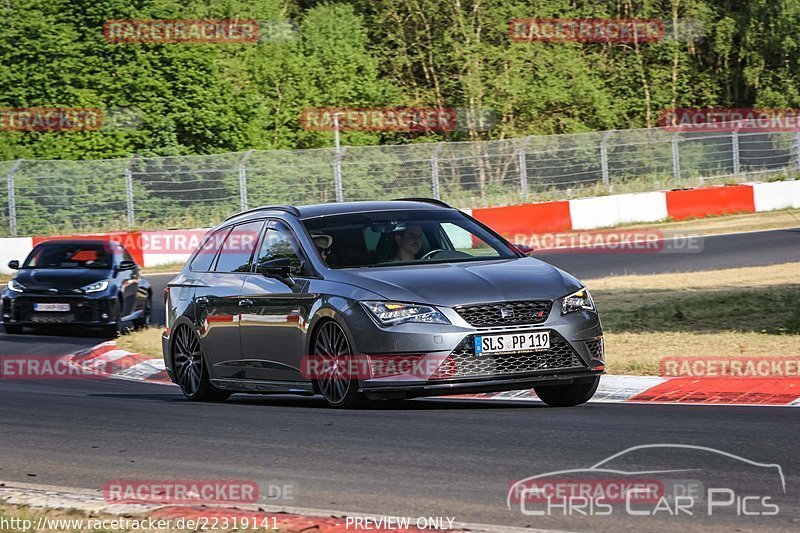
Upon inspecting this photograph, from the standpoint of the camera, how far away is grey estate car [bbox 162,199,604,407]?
9.32 meters

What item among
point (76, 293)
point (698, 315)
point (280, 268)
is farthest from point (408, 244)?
point (76, 293)

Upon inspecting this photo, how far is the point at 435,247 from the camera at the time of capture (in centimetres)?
1055

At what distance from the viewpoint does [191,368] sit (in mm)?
11930

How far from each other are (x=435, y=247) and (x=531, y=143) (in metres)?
24.9

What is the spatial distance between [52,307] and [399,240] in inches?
421

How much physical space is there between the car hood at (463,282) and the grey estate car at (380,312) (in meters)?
0.01

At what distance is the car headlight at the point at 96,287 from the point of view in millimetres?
19922

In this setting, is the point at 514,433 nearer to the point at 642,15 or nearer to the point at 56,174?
the point at 56,174

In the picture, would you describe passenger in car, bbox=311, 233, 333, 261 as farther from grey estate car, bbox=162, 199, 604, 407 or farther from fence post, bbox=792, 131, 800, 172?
fence post, bbox=792, 131, 800, 172

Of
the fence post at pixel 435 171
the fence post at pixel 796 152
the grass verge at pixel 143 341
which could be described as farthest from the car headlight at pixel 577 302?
the fence post at pixel 796 152

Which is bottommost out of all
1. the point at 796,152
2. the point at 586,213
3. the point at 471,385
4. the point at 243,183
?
the point at 471,385

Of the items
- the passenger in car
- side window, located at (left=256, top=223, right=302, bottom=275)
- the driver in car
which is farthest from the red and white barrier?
the driver in car

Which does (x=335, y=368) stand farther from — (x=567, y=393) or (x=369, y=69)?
(x=369, y=69)

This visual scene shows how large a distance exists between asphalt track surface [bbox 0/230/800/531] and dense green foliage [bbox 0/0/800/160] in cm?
2971
